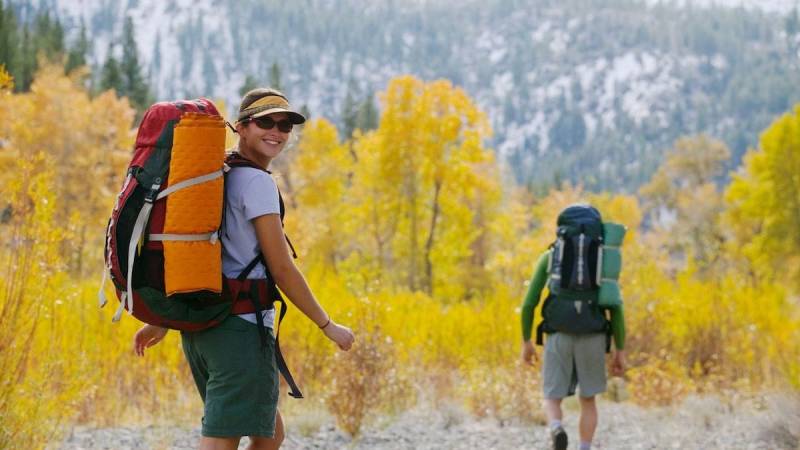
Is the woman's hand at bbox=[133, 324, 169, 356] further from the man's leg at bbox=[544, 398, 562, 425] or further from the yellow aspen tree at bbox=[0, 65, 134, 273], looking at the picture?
the yellow aspen tree at bbox=[0, 65, 134, 273]

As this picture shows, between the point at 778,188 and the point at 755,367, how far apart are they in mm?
22124

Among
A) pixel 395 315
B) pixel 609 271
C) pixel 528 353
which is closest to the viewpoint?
pixel 609 271

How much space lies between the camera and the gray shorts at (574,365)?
4.64 m

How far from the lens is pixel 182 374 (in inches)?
276

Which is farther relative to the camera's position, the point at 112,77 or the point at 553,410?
the point at 112,77

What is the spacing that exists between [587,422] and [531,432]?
2235mm

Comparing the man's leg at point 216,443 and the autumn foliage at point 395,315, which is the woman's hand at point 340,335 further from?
the autumn foliage at point 395,315

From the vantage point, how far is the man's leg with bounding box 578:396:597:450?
15.3ft

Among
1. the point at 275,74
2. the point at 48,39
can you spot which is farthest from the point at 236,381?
the point at 275,74

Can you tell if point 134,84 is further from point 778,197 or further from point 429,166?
point 778,197

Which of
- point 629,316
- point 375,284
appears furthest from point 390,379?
point 629,316

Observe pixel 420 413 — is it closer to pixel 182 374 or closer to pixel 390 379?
pixel 390 379

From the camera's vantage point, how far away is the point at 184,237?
7.42ft

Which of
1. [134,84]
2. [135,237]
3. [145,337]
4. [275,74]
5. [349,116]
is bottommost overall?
[145,337]
